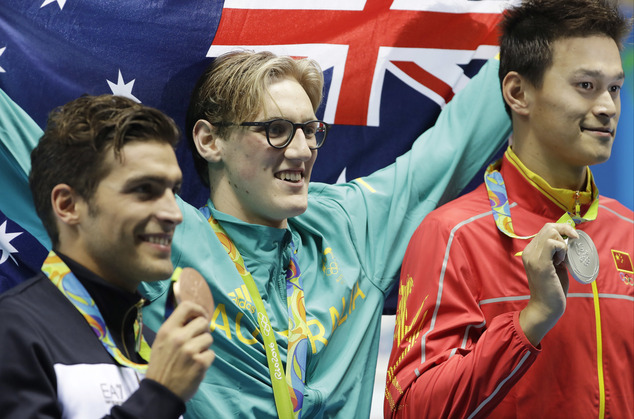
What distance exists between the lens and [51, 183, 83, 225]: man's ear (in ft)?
7.76

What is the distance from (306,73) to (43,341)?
71.2 inches

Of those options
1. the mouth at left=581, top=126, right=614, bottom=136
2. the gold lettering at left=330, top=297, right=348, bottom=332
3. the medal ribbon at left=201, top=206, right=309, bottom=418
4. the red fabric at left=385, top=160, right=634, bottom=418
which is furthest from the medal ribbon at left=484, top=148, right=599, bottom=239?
the medal ribbon at left=201, top=206, right=309, bottom=418

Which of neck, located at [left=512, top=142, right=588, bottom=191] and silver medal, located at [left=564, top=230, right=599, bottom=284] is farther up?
neck, located at [left=512, top=142, right=588, bottom=191]

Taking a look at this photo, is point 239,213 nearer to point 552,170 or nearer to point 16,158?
point 16,158

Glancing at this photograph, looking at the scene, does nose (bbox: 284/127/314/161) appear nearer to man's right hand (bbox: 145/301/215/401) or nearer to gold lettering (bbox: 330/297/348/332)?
gold lettering (bbox: 330/297/348/332)

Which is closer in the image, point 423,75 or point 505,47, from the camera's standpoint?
point 505,47

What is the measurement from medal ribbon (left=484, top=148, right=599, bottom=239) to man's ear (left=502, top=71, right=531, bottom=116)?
16 centimetres

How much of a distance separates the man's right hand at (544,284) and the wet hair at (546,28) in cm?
76

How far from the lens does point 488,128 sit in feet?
13.1

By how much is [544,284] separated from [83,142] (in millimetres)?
1480

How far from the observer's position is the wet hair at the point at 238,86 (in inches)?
138

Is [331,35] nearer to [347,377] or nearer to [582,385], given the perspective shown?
[347,377]

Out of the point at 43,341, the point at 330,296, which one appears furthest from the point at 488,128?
the point at 43,341

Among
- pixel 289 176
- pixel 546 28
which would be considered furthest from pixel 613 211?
pixel 289 176
